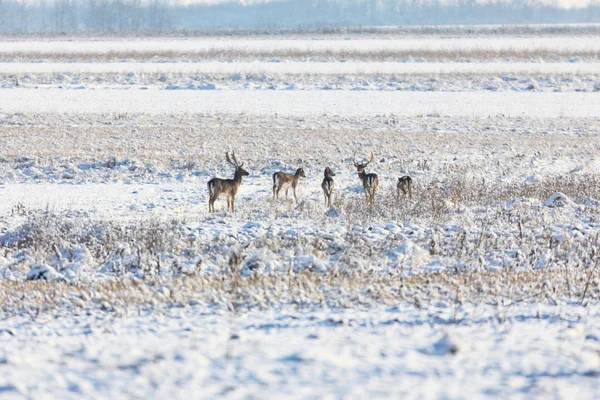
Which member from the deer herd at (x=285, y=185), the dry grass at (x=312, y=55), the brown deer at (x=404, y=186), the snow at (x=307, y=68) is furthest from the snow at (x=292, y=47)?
the brown deer at (x=404, y=186)

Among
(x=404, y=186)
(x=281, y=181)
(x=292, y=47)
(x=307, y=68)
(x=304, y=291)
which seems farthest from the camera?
(x=292, y=47)

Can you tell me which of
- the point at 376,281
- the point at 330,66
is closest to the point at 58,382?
the point at 376,281

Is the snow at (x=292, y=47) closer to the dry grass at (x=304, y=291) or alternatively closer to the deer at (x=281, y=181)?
the deer at (x=281, y=181)

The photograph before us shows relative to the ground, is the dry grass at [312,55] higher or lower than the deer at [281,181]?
higher

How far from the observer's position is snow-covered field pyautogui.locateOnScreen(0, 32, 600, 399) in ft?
16.6

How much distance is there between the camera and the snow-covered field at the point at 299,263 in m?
5.07

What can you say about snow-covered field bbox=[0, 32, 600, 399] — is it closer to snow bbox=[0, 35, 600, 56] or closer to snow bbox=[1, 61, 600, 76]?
snow bbox=[1, 61, 600, 76]

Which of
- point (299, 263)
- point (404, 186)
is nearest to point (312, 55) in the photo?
point (404, 186)

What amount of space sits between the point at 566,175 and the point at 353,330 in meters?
10.0

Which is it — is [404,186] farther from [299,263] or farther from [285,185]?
[299,263]

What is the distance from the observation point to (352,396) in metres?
4.70

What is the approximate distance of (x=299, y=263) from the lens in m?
8.05

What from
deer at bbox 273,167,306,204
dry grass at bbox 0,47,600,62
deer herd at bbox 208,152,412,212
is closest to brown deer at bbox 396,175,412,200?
deer herd at bbox 208,152,412,212

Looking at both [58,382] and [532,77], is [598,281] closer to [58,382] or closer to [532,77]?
[58,382]
